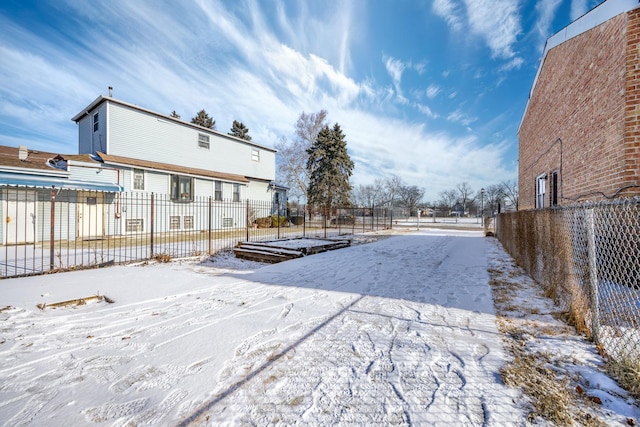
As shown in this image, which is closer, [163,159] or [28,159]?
[28,159]

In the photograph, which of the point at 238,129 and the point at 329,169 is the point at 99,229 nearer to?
the point at 329,169

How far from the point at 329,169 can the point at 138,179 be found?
1692cm

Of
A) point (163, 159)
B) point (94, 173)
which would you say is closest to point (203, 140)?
point (163, 159)

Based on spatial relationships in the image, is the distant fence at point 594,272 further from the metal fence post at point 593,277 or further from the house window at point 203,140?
the house window at point 203,140

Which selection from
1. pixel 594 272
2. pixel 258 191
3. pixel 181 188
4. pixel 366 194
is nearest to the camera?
pixel 594 272

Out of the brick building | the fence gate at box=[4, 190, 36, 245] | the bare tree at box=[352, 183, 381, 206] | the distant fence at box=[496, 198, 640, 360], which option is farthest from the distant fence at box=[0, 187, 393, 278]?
the bare tree at box=[352, 183, 381, 206]

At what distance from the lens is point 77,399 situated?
2078 millimetres

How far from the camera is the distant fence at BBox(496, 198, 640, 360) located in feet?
9.36

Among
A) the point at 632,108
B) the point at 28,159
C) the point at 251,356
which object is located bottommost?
the point at 251,356

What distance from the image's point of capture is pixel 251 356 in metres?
2.68

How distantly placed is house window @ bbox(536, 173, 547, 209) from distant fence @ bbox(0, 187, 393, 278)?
8.47m

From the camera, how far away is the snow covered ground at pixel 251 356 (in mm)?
1969

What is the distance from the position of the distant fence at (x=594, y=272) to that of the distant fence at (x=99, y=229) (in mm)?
7727

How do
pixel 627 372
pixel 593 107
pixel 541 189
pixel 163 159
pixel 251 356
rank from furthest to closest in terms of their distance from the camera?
pixel 163 159 < pixel 541 189 < pixel 593 107 < pixel 251 356 < pixel 627 372
